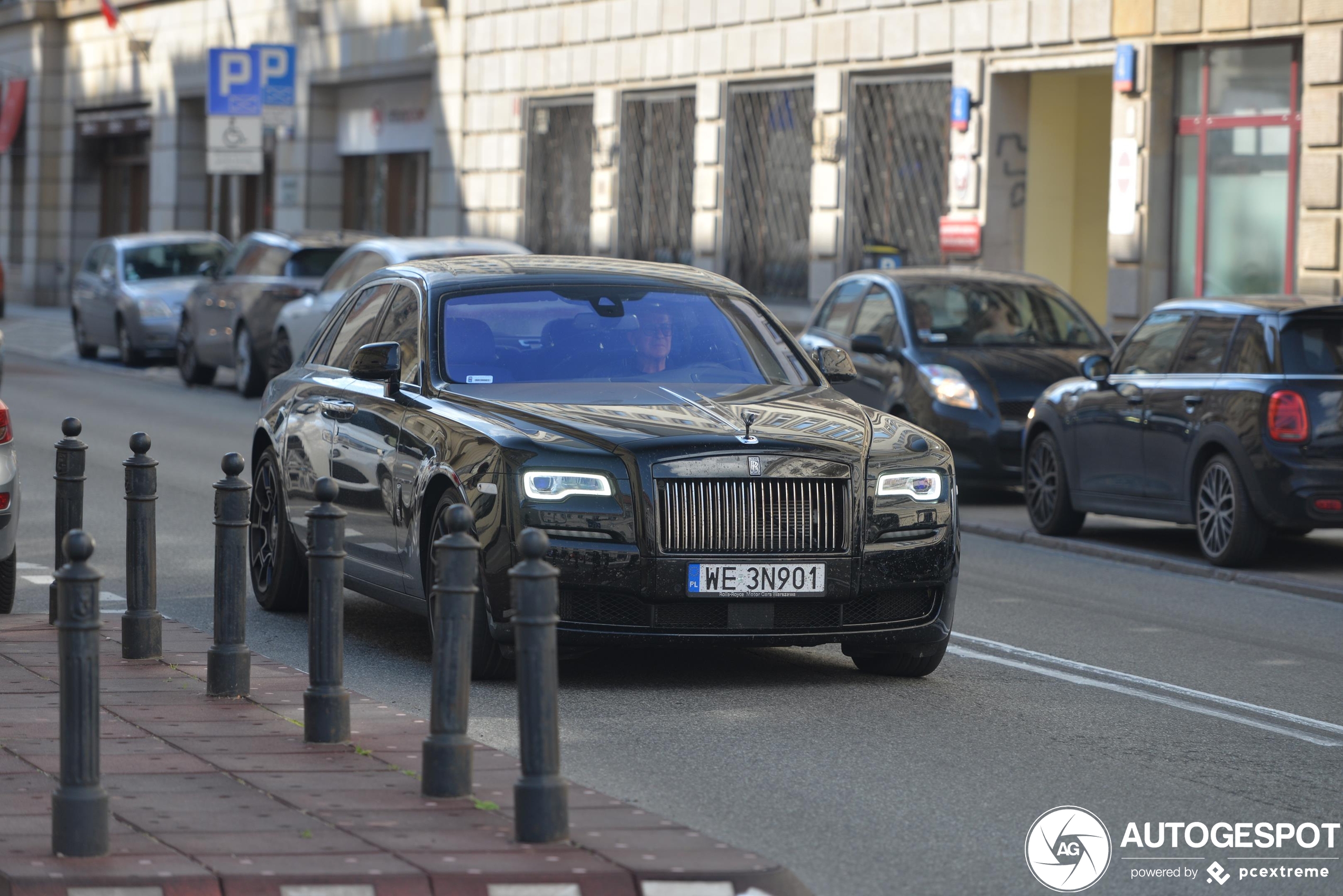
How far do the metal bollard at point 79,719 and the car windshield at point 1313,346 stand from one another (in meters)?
8.94

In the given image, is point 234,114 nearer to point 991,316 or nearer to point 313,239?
point 313,239

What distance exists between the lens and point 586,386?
8.95 m

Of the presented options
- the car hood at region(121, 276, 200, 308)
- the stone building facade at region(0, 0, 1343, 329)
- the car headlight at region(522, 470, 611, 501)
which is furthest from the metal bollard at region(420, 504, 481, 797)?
the car hood at region(121, 276, 200, 308)

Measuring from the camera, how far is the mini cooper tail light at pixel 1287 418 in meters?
12.9

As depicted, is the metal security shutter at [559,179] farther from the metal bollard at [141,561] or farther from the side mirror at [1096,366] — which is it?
the metal bollard at [141,561]

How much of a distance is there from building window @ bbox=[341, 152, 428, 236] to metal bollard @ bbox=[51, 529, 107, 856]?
3273 centimetres

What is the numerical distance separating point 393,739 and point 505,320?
263 cm

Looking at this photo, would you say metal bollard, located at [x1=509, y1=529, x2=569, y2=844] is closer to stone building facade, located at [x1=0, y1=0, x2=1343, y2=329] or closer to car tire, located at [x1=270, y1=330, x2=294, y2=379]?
stone building facade, located at [x1=0, y1=0, x2=1343, y2=329]

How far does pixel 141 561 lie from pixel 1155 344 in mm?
7765

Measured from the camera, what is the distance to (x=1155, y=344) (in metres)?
14.3

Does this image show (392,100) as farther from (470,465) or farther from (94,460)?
(470,465)

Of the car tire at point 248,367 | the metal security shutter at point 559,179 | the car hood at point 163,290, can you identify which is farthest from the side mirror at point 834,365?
the metal security shutter at point 559,179

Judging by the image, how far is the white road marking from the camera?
8.08m

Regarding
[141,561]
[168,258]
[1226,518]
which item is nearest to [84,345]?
[168,258]
